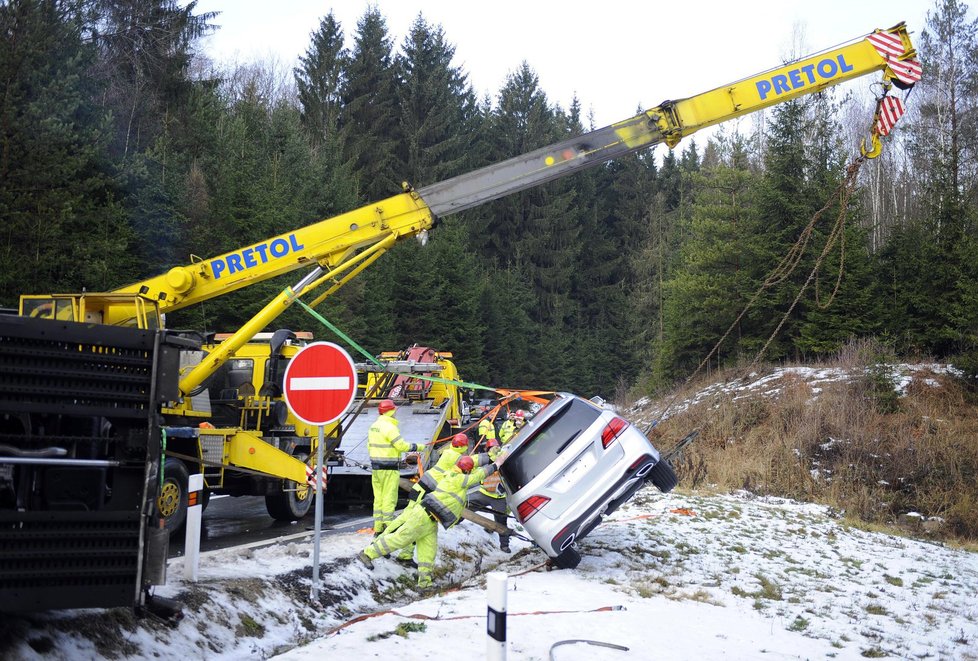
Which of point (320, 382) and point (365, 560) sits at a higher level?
point (320, 382)

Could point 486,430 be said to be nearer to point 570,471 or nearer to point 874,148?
point 570,471

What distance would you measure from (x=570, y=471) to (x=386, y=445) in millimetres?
2131

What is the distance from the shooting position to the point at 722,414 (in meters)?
23.0

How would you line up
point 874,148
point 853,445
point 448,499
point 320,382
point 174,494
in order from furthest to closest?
1. point 853,445
2. point 874,148
3. point 174,494
4. point 448,499
5. point 320,382

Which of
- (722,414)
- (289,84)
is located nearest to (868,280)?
(722,414)

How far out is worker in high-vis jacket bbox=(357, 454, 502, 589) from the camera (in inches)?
338

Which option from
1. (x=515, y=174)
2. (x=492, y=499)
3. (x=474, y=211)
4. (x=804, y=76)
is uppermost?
(x=474, y=211)

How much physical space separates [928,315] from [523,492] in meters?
25.8

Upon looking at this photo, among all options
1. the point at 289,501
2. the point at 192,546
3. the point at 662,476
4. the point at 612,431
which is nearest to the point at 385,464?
the point at 612,431

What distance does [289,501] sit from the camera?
12.3 metres

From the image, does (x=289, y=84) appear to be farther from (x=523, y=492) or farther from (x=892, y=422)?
(x=523, y=492)

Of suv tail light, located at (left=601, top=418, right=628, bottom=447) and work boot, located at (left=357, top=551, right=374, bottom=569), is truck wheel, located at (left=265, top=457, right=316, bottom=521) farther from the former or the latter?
suv tail light, located at (left=601, top=418, right=628, bottom=447)

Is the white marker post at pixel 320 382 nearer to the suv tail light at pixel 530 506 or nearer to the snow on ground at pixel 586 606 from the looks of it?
the snow on ground at pixel 586 606

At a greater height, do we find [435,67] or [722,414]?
[435,67]
